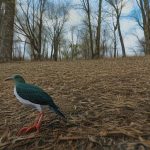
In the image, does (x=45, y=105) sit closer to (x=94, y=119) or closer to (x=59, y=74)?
(x=94, y=119)

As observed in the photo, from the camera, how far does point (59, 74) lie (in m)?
8.52

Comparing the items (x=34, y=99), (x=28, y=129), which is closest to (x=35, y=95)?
(x=34, y=99)

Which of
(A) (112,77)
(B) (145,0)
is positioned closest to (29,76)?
(A) (112,77)

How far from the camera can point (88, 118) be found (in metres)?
4.59

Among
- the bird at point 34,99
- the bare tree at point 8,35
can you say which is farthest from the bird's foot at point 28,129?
the bare tree at point 8,35

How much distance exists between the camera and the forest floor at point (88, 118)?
12.9ft

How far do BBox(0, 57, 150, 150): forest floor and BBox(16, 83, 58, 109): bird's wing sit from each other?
37 cm

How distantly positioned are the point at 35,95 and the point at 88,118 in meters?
0.79

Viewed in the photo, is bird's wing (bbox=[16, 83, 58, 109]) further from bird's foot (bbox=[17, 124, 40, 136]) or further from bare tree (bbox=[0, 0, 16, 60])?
bare tree (bbox=[0, 0, 16, 60])

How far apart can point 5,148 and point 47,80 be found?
3.66m

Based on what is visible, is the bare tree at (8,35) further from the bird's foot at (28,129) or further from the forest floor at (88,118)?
the bird's foot at (28,129)

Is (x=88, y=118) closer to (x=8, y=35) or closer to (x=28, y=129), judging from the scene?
(x=28, y=129)

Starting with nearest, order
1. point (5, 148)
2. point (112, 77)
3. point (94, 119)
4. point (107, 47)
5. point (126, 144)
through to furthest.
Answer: point (126, 144) → point (5, 148) → point (94, 119) → point (112, 77) → point (107, 47)

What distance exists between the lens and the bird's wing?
4.19m
